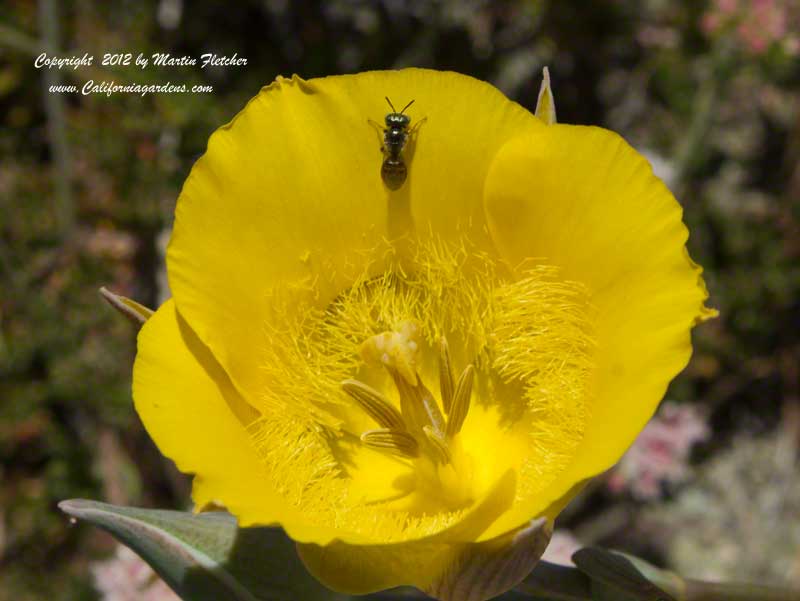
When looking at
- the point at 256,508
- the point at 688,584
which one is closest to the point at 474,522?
the point at 256,508

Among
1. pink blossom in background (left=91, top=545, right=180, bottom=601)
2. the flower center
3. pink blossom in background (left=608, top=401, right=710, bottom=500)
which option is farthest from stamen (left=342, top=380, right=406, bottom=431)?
pink blossom in background (left=608, top=401, right=710, bottom=500)

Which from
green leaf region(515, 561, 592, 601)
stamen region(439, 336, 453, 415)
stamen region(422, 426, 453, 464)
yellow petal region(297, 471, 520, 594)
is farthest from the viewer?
stamen region(439, 336, 453, 415)

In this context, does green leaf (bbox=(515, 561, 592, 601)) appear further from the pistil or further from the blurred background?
the blurred background

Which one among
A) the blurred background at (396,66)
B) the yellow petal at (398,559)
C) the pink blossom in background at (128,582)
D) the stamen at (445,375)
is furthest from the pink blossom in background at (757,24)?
the pink blossom in background at (128,582)

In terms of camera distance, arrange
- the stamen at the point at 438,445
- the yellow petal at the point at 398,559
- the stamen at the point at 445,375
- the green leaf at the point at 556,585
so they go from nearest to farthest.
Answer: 1. the yellow petal at the point at 398,559
2. the green leaf at the point at 556,585
3. the stamen at the point at 438,445
4. the stamen at the point at 445,375

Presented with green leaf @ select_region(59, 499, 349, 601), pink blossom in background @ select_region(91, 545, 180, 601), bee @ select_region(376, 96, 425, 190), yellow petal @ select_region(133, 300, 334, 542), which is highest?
bee @ select_region(376, 96, 425, 190)

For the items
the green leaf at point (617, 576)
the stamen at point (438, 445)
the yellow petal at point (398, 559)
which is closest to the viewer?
the yellow petal at point (398, 559)

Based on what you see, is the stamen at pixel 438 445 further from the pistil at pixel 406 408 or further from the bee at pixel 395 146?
the bee at pixel 395 146
